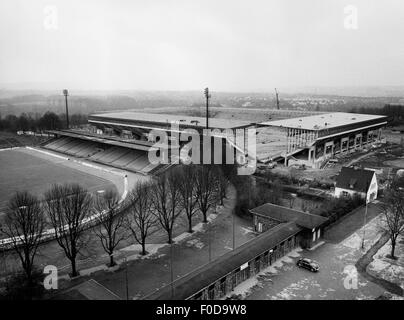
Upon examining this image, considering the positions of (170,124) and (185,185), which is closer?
(185,185)

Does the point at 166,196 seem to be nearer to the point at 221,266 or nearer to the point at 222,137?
the point at 221,266

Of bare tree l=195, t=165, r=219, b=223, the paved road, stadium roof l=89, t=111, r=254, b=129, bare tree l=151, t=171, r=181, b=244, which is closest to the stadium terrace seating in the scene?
stadium roof l=89, t=111, r=254, b=129

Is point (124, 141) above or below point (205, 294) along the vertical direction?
above

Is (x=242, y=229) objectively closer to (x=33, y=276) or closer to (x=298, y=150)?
(x=33, y=276)

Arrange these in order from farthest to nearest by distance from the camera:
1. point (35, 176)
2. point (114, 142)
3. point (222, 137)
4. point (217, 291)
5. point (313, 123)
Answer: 1. point (313, 123)
2. point (114, 142)
3. point (222, 137)
4. point (35, 176)
5. point (217, 291)

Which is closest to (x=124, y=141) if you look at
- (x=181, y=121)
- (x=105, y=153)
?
(x=105, y=153)
